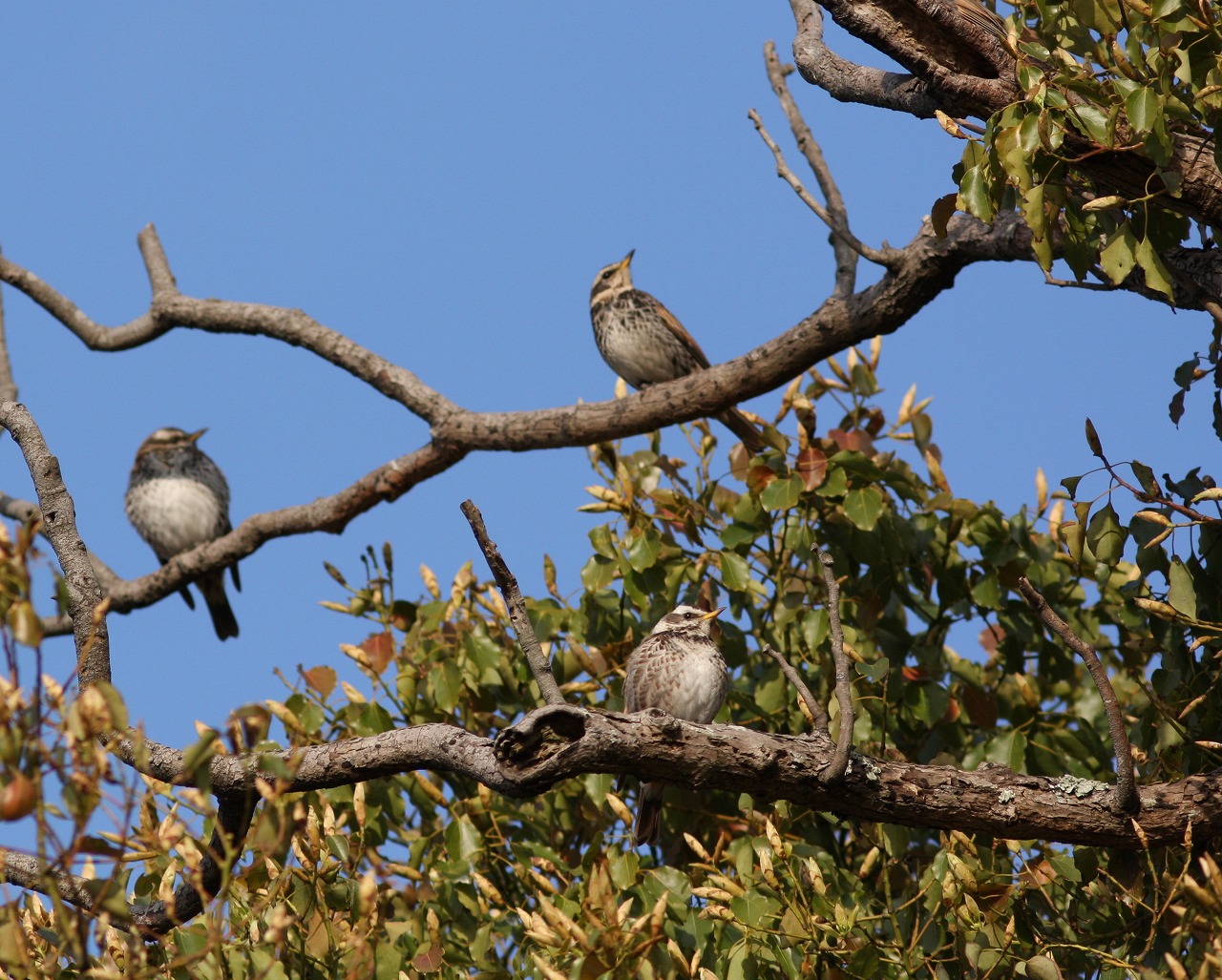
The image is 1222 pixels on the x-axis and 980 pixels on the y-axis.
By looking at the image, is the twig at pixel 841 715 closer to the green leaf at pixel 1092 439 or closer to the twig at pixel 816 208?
the green leaf at pixel 1092 439

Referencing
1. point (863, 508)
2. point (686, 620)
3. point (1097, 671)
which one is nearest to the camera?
point (1097, 671)

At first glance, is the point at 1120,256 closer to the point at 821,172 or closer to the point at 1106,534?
the point at 1106,534

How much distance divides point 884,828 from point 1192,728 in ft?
3.04

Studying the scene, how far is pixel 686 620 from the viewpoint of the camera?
5.28m

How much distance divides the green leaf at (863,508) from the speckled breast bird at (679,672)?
2.36 feet

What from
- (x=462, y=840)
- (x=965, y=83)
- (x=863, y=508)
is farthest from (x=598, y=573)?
(x=965, y=83)

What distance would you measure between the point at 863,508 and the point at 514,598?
1839 millimetres

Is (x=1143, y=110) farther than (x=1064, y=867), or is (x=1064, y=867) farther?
(x=1064, y=867)

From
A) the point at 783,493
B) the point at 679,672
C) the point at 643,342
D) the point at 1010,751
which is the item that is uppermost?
the point at 643,342

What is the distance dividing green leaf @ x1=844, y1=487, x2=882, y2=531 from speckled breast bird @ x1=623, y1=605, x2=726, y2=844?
2.36 feet

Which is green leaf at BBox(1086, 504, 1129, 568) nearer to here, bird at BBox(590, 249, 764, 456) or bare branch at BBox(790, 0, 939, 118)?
bare branch at BBox(790, 0, 939, 118)

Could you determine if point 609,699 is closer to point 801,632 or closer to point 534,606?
point 534,606

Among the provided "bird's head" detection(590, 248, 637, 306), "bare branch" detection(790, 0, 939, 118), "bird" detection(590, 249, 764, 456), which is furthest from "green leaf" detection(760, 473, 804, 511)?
"bird's head" detection(590, 248, 637, 306)

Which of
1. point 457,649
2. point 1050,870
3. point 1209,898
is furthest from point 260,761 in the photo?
point 457,649
